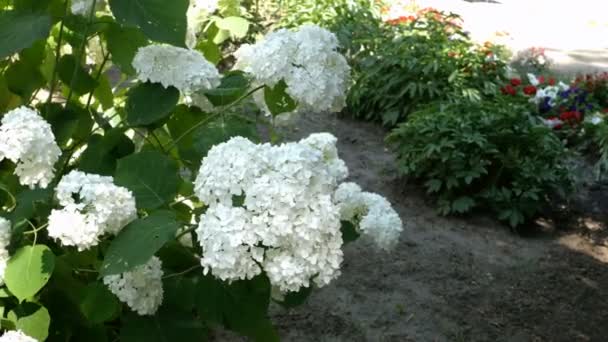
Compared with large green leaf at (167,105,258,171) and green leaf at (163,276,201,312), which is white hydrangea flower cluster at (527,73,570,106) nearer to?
large green leaf at (167,105,258,171)

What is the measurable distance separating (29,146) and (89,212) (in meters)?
0.18

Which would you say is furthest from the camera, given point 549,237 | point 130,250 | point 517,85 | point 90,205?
point 517,85

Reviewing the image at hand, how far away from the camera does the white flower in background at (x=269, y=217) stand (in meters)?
1.22

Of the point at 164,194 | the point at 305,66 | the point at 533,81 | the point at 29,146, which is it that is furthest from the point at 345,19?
the point at 29,146

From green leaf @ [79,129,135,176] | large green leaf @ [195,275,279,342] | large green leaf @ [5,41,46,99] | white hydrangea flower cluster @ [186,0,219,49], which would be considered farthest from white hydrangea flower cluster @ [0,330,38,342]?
white hydrangea flower cluster @ [186,0,219,49]

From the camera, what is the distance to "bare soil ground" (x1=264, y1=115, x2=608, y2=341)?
346cm

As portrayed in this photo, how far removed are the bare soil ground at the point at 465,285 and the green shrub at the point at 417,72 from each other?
1.08 metres

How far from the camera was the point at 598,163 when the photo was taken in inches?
191

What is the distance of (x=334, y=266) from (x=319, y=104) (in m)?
0.51

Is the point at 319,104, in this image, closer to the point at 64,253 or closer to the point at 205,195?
the point at 205,195

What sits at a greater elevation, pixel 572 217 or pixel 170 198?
pixel 170 198

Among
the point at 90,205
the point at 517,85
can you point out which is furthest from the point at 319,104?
the point at 517,85

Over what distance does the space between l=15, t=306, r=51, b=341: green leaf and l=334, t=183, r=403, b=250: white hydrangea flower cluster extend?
70 cm

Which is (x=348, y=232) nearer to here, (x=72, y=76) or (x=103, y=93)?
(x=72, y=76)
